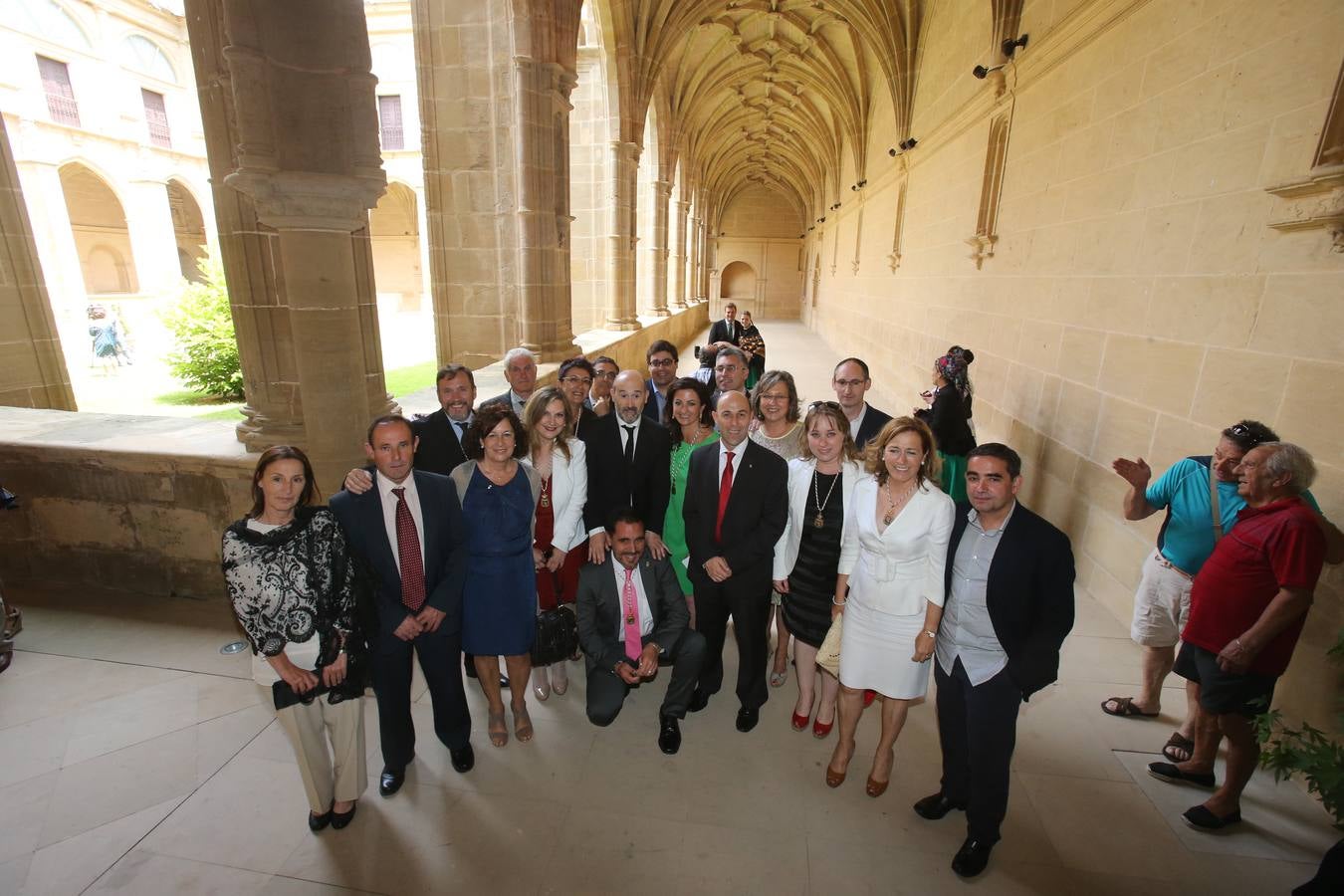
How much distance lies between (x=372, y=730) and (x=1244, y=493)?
3949 millimetres

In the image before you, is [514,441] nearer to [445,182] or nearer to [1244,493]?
[1244,493]

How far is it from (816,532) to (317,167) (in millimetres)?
2973

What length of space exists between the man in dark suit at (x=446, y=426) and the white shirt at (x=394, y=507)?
2.52ft

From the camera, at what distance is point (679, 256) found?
19.8 metres

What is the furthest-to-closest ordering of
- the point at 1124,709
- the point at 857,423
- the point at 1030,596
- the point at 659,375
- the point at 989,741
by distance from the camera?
the point at 659,375 < the point at 857,423 < the point at 1124,709 < the point at 989,741 < the point at 1030,596

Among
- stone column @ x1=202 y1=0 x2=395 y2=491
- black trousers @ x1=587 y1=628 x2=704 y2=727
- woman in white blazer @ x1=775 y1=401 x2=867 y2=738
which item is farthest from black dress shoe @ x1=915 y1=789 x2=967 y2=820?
stone column @ x1=202 y1=0 x2=395 y2=491

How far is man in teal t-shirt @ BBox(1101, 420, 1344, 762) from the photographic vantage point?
8.70 feet

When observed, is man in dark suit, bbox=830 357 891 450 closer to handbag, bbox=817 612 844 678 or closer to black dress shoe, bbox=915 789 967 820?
handbag, bbox=817 612 844 678

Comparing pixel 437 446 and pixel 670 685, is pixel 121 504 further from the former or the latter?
pixel 670 685

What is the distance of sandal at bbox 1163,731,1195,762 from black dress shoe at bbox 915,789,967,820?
1188 millimetres

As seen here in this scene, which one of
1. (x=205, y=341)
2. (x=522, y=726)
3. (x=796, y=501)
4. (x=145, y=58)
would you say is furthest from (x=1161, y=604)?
(x=145, y=58)

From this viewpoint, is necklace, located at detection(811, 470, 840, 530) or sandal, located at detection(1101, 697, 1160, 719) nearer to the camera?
necklace, located at detection(811, 470, 840, 530)

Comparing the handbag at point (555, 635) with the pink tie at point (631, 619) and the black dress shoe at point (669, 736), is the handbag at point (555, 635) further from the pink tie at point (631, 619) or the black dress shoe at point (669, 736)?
the black dress shoe at point (669, 736)

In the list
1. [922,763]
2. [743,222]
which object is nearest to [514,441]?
[922,763]
